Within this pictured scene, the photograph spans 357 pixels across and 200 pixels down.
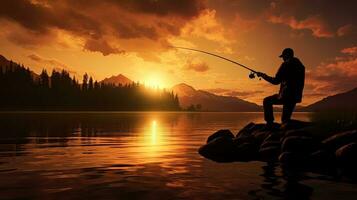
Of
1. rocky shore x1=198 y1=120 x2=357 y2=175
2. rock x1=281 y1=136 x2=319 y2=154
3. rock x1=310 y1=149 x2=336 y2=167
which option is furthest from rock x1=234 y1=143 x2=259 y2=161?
rock x1=310 y1=149 x2=336 y2=167

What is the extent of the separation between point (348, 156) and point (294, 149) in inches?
76.5

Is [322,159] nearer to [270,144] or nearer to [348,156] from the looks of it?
[348,156]

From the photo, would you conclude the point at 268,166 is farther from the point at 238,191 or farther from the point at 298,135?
the point at 238,191

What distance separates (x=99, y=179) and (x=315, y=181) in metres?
5.91

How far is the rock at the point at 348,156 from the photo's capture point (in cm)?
1338

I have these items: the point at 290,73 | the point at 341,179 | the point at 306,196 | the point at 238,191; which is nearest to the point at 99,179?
the point at 238,191

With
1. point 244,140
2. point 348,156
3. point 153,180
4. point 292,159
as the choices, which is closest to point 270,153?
point 292,159

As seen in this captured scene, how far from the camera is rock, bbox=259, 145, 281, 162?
15857mm

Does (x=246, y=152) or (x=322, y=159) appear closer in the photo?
(x=322, y=159)

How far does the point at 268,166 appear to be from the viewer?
44.3 feet

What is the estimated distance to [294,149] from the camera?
579 inches

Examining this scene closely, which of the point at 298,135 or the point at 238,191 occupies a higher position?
the point at 298,135

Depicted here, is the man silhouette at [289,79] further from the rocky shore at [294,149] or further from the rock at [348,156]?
the rock at [348,156]

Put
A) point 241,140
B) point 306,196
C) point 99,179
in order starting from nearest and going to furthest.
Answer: point 306,196, point 99,179, point 241,140
